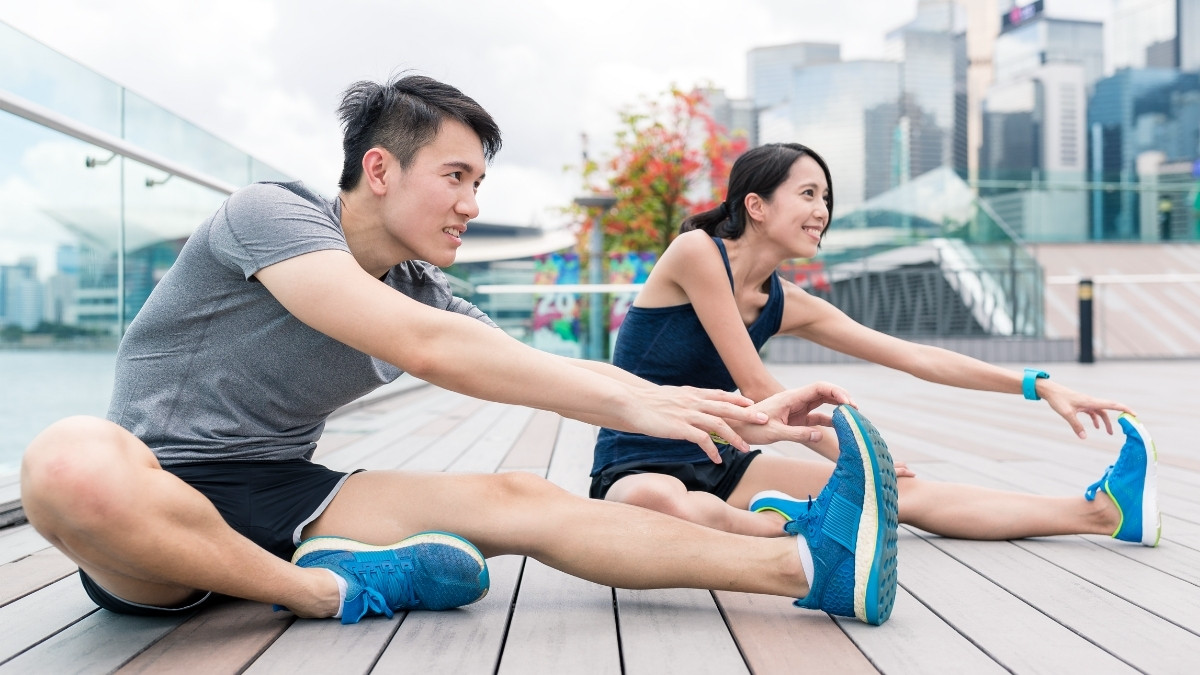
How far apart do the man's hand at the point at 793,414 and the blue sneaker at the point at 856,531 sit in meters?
0.07

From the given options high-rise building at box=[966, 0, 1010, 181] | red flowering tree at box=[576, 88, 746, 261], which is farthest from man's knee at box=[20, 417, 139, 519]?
high-rise building at box=[966, 0, 1010, 181]

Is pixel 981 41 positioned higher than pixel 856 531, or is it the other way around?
pixel 981 41

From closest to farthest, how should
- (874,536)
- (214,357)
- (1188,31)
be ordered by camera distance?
(874,536), (214,357), (1188,31)

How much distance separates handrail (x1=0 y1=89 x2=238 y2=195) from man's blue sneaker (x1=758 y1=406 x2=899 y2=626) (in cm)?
227

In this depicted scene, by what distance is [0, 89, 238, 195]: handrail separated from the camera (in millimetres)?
2418

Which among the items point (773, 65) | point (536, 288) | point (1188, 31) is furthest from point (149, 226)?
point (773, 65)

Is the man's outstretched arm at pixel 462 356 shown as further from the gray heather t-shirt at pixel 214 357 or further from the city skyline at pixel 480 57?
the city skyline at pixel 480 57

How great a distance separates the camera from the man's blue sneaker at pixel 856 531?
1.40 metres

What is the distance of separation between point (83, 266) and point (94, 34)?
2595cm

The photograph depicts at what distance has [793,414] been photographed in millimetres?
1699

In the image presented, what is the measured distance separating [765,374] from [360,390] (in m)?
0.93

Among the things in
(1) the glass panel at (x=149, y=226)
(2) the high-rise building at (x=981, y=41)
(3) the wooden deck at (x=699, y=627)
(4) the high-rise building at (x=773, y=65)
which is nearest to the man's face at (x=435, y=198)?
(3) the wooden deck at (x=699, y=627)

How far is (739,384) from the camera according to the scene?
6.88 ft

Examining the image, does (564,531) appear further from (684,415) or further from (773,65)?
(773,65)
